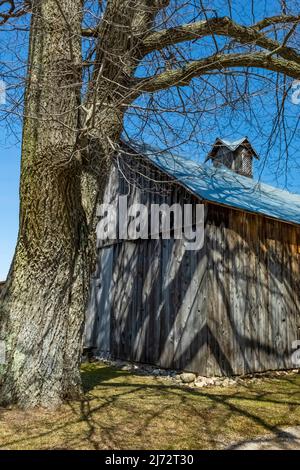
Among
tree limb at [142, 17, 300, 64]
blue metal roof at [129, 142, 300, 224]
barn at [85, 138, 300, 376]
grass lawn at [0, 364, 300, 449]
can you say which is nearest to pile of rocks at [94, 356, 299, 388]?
barn at [85, 138, 300, 376]

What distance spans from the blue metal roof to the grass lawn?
13.2ft

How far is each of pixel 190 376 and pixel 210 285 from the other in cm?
194

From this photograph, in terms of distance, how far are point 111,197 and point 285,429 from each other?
29.8ft

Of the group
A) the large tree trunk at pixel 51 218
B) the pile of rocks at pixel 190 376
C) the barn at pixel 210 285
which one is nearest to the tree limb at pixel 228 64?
the large tree trunk at pixel 51 218

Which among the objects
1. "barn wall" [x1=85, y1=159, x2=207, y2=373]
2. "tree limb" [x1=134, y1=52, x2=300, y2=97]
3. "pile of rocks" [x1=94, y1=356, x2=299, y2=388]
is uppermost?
"tree limb" [x1=134, y1=52, x2=300, y2=97]

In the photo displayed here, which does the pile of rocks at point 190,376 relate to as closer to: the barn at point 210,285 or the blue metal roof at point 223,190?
the barn at point 210,285

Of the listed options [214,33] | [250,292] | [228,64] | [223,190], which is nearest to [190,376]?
[250,292]

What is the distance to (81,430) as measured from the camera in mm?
4863

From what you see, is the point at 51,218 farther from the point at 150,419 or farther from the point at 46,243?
the point at 150,419

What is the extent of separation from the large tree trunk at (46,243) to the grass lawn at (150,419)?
0.44 m

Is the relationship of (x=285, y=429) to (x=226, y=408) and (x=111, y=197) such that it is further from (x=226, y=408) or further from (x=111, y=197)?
(x=111, y=197)

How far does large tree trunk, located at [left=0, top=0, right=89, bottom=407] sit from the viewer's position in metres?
5.73

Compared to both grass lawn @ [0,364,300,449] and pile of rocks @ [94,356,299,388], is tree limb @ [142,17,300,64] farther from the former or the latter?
pile of rocks @ [94,356,299,388]

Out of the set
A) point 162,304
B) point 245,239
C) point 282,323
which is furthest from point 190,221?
point 282,323
